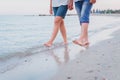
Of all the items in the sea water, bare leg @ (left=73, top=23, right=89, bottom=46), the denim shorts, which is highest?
the denim shorts

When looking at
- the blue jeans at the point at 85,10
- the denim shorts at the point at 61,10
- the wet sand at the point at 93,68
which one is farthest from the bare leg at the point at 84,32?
the wet sand at the point at 93,68

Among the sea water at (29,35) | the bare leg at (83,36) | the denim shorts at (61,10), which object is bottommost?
the sea water at (29,35)

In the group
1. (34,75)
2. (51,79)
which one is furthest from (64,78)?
(34,75)

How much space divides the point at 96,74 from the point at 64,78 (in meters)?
0.42

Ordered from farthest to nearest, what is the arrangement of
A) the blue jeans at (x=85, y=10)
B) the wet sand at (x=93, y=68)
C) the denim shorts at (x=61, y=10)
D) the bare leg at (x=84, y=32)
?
the denim shorts at (x=61, y=10) → the bare leg at (x=84, y=32) → the blue jeans at (x=85, y=10) → the wet sand at (x=93, y=68)

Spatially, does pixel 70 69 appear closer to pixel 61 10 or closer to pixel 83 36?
pixel 83 36

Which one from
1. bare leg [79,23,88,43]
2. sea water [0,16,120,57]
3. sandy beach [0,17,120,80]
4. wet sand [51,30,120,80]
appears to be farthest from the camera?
sea water [0,16,120,57]

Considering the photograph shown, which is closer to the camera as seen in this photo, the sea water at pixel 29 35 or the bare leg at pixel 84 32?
the bare leg at pixel 84 32

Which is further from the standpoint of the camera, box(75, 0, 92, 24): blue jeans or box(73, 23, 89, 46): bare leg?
box(73, 23, 89, 46): bare leg

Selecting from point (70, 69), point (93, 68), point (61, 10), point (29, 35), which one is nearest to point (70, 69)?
point (70, 69)

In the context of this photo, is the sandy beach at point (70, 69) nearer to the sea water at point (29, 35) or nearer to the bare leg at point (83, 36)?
the bare leg at point (83, 36)

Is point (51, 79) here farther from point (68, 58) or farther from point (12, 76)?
point (68, 58)

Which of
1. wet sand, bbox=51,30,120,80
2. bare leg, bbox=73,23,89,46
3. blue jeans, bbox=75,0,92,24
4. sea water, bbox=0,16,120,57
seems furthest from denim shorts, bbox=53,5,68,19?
wet sand, bbox=51,30,120,80

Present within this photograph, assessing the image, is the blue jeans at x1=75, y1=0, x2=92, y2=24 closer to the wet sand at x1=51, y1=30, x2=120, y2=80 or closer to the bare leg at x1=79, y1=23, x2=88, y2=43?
the bare leg at x1=79, y1=23, x2=88, y2=43
